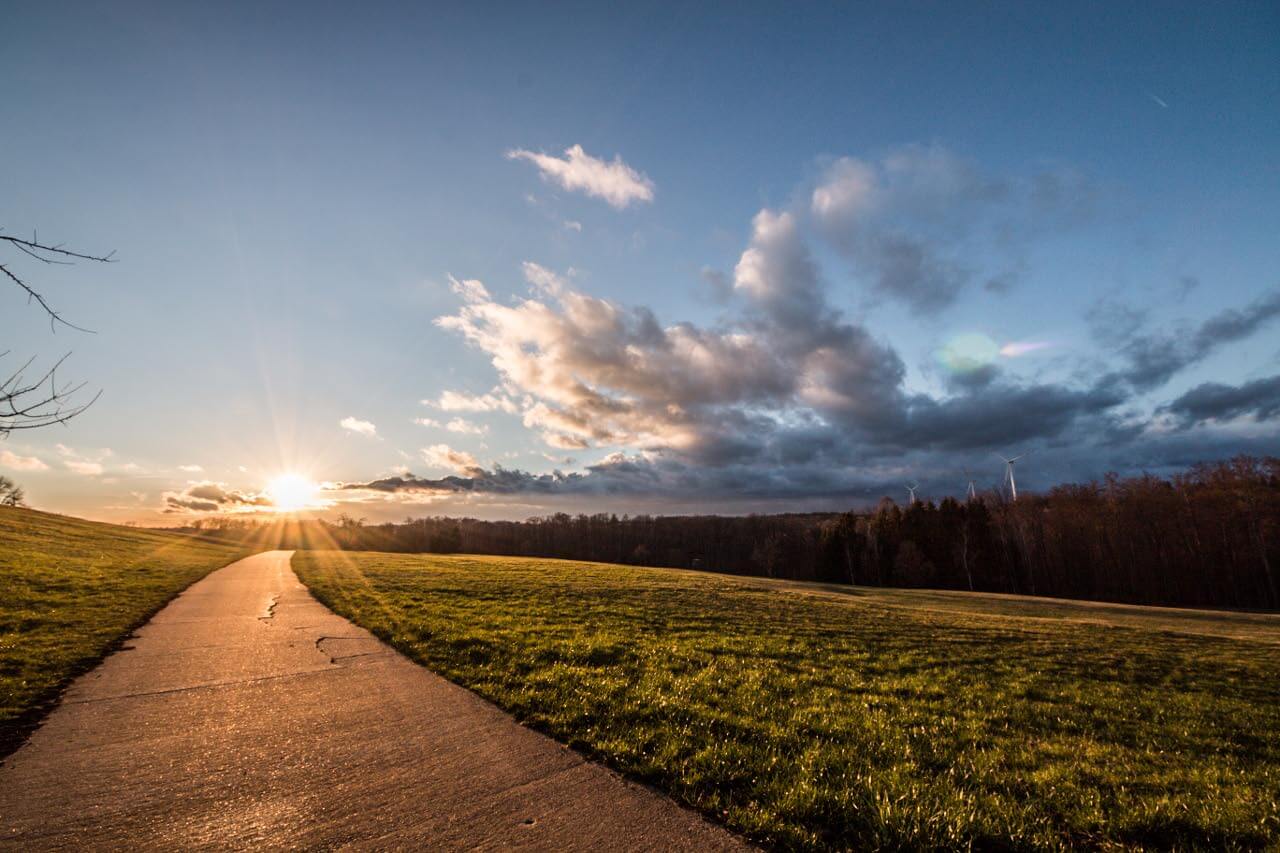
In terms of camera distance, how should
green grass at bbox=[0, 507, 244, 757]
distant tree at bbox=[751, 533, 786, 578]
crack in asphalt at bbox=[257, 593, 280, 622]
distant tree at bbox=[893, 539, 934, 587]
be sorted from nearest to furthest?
1. green grass at bbox=[0, 507, 244, 757]
2. crack in asphalt at bbox=[257, 593, 280, 622]
3. distant tree at bbox=[893, 539, 934, 587]
4. distant tree at bbox=[751, 533, 786, 578]

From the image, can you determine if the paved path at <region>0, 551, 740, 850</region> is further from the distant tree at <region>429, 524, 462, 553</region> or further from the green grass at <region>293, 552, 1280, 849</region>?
the distant tree at <region>429, 524, 462, 553</region>

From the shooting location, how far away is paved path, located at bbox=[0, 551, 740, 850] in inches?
177

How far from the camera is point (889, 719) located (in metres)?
8.43

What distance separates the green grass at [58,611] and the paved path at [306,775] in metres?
0.50

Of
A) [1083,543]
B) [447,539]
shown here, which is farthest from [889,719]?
[447,539]

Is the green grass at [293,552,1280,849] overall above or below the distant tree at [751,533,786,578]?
above

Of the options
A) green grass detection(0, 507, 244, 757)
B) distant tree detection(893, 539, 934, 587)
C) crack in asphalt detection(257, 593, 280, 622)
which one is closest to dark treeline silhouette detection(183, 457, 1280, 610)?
distant tree detection(893, 539, 934, 587)

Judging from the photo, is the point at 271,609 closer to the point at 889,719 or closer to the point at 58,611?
the point at 58,611

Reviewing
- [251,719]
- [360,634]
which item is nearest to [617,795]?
[251,719]

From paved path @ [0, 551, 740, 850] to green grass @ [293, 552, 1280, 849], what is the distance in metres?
0.76

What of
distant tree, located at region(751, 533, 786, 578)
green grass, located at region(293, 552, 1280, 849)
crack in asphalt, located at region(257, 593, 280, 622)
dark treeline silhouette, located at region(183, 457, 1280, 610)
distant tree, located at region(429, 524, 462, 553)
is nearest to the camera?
green grass, located at region(293, 552, 1280, 849)

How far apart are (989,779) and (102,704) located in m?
12.6

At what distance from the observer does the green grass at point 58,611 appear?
26.3 feet

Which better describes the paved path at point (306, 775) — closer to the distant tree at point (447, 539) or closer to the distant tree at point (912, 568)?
the distant tree at point (912, 568)
